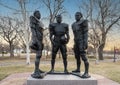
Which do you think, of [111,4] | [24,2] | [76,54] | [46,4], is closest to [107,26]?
[111,4]

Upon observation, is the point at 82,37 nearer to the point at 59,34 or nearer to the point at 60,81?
the point at 59,34

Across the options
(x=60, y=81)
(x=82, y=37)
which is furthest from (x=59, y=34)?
(x=60, y=81)

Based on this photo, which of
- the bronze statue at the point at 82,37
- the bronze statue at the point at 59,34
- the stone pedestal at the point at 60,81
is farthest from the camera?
the bronze statue at the point at 59,34

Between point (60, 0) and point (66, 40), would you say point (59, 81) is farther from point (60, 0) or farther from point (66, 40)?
point (60, 0)

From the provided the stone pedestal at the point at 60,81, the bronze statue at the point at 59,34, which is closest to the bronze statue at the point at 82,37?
the bronze statue at the point at 59,34

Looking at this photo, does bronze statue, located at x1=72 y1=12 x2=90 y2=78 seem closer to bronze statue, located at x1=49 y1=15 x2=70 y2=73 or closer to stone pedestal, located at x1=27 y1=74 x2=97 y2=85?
bronze statue, located at x1=49 y1=15 x2=70 y2=73

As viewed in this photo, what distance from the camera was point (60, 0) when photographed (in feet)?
92.5

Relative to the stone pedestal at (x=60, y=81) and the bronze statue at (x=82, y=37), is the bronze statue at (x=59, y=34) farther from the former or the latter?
the stone pedestal at (x=60, y=81)

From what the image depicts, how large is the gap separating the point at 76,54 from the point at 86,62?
2.03 ft

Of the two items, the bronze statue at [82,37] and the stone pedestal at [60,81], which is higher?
the bronze statue at [82,37]

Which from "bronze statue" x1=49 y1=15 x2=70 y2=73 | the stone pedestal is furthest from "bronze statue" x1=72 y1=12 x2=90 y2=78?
the stone pedestal

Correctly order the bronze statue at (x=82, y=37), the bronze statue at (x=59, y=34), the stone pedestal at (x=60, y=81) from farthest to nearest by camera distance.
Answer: the bronze statue at (x=59, y=34) < the bronze statue at (x=82, y=37) < the stone pedestal at (x=60, y=81)

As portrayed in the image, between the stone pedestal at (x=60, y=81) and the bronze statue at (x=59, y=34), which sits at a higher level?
the bronze statue at (x=59, y=34)

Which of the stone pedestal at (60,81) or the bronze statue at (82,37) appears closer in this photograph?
the stone pedestal at (60,81)
